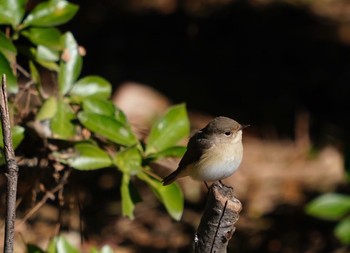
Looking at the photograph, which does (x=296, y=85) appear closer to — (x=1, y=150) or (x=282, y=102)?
(x=282, y=102)

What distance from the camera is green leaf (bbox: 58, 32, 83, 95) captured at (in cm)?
388

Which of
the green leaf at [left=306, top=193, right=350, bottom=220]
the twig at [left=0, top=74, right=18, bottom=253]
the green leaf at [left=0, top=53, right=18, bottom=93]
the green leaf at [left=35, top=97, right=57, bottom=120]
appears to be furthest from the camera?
the green leaf at [left=306, top=193, right=350, bottom=220]

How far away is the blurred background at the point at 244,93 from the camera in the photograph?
6766mm

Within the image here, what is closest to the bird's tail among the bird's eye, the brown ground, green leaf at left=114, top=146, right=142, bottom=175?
green leaf at left=114, top=146, right=142, bottom=175

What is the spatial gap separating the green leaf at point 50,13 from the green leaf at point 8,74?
30cm

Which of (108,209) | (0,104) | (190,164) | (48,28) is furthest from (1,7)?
(108,209)

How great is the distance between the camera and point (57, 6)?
151 inches

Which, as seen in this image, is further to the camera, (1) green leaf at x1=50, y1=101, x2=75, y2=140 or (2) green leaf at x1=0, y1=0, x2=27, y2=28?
(1) green leaf at x1=50, y1=101, x2=75, y2=140

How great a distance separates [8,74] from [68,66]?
0.42m

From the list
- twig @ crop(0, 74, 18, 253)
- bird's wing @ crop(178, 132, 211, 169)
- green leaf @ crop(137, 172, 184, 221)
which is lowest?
green leaf @ crop(137, 172, 184, 221)

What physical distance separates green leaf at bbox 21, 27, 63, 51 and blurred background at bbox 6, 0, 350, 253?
2766 mm

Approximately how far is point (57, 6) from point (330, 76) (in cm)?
518

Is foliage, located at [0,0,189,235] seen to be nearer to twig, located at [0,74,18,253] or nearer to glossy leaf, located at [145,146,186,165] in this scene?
glossy leaf, located at [145,146,186,165]

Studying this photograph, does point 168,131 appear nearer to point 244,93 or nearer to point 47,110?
point 47,110
